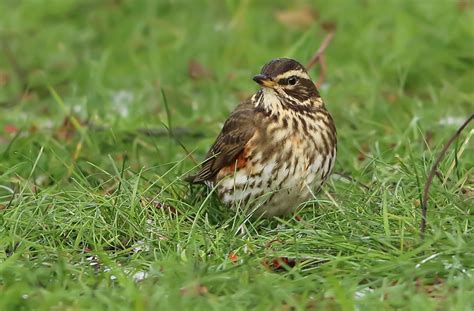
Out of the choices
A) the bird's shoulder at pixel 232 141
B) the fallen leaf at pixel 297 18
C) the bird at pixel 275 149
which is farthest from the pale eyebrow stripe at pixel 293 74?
the fallen leaf at pixel 297 18

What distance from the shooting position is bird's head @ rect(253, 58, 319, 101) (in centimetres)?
682

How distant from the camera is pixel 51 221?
627cm

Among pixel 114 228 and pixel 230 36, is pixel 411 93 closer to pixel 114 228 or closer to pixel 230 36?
pixel 230 36

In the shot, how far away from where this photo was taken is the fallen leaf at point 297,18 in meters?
11.6

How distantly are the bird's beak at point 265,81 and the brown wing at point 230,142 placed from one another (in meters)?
0.19

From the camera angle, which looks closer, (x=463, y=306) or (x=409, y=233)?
(x=463, y=306)

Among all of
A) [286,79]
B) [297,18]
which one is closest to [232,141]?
[286,79]

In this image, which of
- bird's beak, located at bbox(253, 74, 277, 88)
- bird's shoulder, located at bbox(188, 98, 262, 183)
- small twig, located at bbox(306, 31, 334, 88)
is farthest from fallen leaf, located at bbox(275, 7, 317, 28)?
bird's beak, located at bbox(253, 74, 277, 88)

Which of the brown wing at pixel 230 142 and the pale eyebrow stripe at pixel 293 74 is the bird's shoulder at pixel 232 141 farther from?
the pale eyebrow stripe at pixel 293 74

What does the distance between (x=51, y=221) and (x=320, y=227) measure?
1339 mm

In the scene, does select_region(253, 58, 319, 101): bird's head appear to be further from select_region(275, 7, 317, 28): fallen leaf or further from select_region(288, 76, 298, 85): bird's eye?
select_region(275, 7, 317, 28): fallen leaf

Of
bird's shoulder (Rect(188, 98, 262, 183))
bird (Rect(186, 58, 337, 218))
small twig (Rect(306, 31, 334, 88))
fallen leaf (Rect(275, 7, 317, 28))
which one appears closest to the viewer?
bird (Rect(186, 58, 337, 218))

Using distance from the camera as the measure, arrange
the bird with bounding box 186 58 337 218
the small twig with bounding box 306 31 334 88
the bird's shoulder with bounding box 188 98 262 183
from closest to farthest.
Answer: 1. the bird with bounding box 186 58 337 218
2. the bird's shoulder with bounding box 188 98 262 183
3. the small twig with bounding box 306 31 334 88

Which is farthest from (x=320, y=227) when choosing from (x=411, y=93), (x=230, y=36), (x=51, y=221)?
(x=230, y=36)
